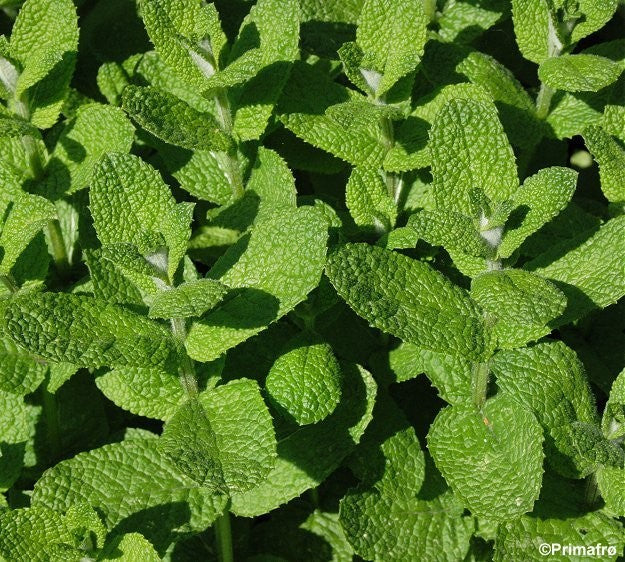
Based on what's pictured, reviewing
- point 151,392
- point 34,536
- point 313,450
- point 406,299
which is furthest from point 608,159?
point 34,536

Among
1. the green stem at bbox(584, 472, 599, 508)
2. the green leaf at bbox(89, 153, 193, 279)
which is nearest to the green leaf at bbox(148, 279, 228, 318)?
the green leaf at bbox(89, 153, 193, 279)

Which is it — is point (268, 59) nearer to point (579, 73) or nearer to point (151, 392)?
point (579, 73)

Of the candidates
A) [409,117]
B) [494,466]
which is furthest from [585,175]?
[494,466]

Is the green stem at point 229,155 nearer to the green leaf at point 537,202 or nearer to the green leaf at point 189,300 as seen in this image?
the green leaf at point 189,300

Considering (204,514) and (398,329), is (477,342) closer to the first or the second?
(398,329)

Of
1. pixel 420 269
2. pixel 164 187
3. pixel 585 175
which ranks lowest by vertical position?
pixel 585 175
